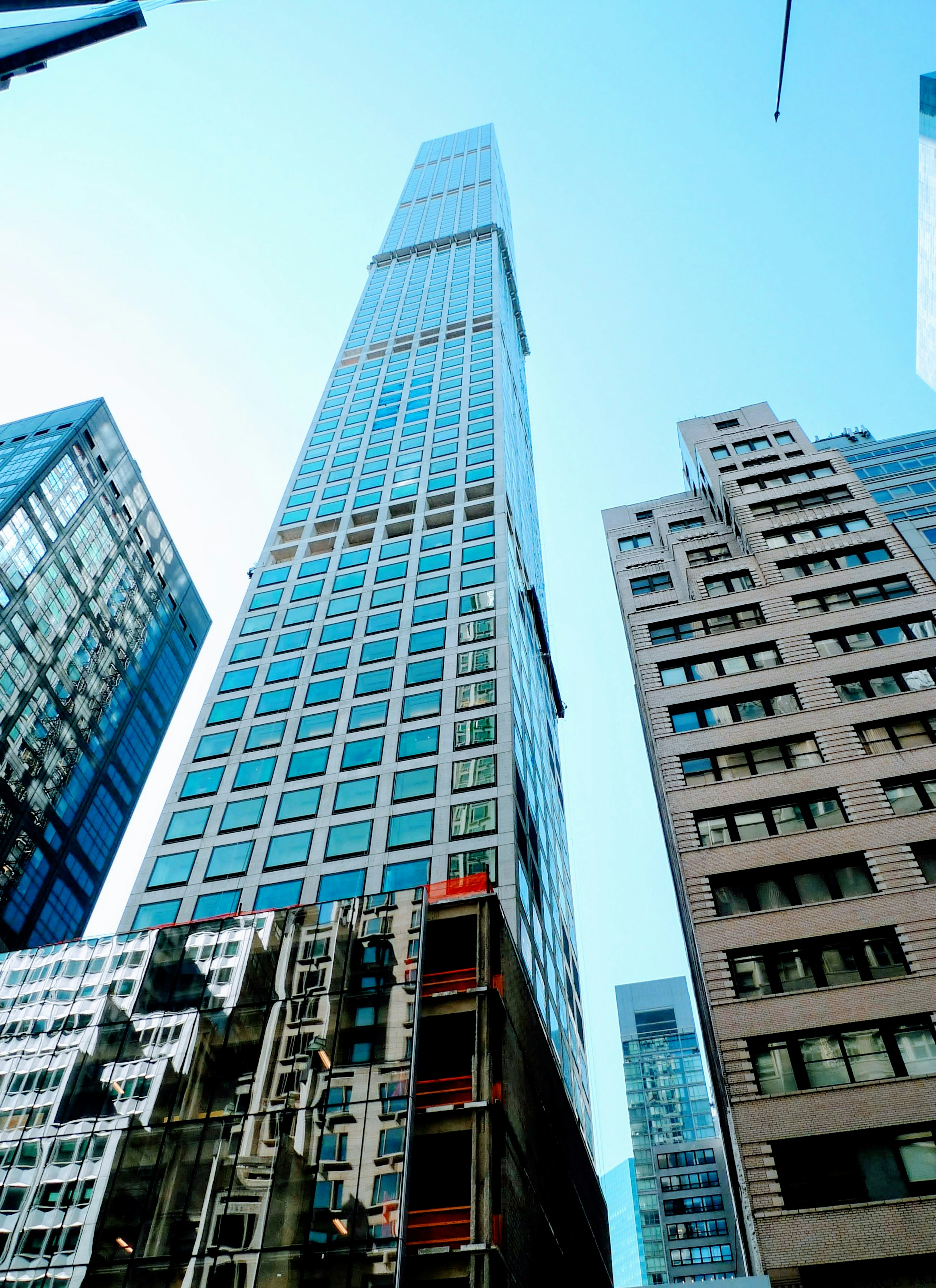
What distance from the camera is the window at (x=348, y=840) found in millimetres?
44375

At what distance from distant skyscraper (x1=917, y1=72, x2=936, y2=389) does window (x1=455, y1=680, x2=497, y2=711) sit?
219ft

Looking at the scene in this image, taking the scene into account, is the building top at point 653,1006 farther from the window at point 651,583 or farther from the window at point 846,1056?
the window at point 846,1056

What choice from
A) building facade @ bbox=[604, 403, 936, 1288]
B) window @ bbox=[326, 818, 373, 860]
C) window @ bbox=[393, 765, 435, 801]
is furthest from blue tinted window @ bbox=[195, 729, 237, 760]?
building facade @ bbox=[604, 403, 936, 1288]

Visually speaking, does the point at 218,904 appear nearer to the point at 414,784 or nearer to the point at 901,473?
the point at 414,784

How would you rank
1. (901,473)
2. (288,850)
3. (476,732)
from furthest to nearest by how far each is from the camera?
(901,473) < (476,732) < (288,850)

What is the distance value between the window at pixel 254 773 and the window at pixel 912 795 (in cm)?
3043

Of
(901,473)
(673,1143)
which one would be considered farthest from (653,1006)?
(901,473)

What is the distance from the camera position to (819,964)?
3081cm

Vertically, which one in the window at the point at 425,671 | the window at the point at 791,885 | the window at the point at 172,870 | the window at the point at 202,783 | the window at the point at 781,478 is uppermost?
the window at the point at 781,478

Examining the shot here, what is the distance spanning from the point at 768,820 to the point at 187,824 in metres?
29.4

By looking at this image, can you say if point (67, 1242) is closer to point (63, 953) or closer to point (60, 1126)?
point (60, 1126)

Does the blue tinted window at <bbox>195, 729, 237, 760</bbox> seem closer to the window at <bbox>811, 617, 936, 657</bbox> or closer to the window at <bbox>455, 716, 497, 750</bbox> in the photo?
the window at <bbox>455, 716, 497, 750</bbox>

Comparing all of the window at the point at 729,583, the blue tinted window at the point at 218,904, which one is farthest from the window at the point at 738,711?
the blue tinted window at the point at 218,904

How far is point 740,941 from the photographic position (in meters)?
31.9
